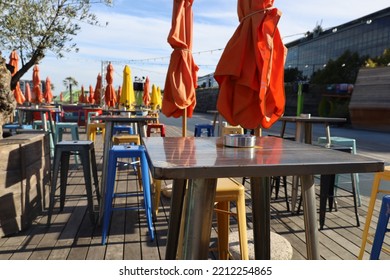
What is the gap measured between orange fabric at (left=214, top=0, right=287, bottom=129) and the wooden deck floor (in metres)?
1.14

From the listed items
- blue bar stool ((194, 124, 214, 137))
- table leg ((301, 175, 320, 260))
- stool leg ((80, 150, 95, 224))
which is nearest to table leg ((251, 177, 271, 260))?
table leg ((301, 175, 320, 260))

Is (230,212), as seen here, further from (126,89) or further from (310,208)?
(126,89)

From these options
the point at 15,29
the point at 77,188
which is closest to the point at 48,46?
the point at 15,29

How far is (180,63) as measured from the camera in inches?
140

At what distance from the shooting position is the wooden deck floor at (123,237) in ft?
8.18

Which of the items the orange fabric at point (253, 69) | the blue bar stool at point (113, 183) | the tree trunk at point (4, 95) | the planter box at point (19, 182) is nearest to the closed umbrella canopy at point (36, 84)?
the tree trunk at point (4, 95)

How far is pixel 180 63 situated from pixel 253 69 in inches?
67.2

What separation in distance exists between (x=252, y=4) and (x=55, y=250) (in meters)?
2.18

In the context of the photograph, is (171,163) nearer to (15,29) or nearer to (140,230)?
(140,230)

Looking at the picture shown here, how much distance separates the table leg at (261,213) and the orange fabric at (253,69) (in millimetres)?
483

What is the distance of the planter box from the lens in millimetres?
2738

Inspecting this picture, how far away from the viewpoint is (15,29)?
196 inches

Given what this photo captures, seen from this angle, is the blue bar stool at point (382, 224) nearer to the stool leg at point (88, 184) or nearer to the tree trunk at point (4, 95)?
the stool leg at point (88, 184)

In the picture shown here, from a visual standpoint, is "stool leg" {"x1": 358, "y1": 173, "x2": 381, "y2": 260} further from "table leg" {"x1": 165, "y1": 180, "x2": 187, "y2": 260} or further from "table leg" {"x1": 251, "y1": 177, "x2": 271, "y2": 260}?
"table leg" {"x1": 165, "y1": 180, "x2": 187, "y2": 260}
